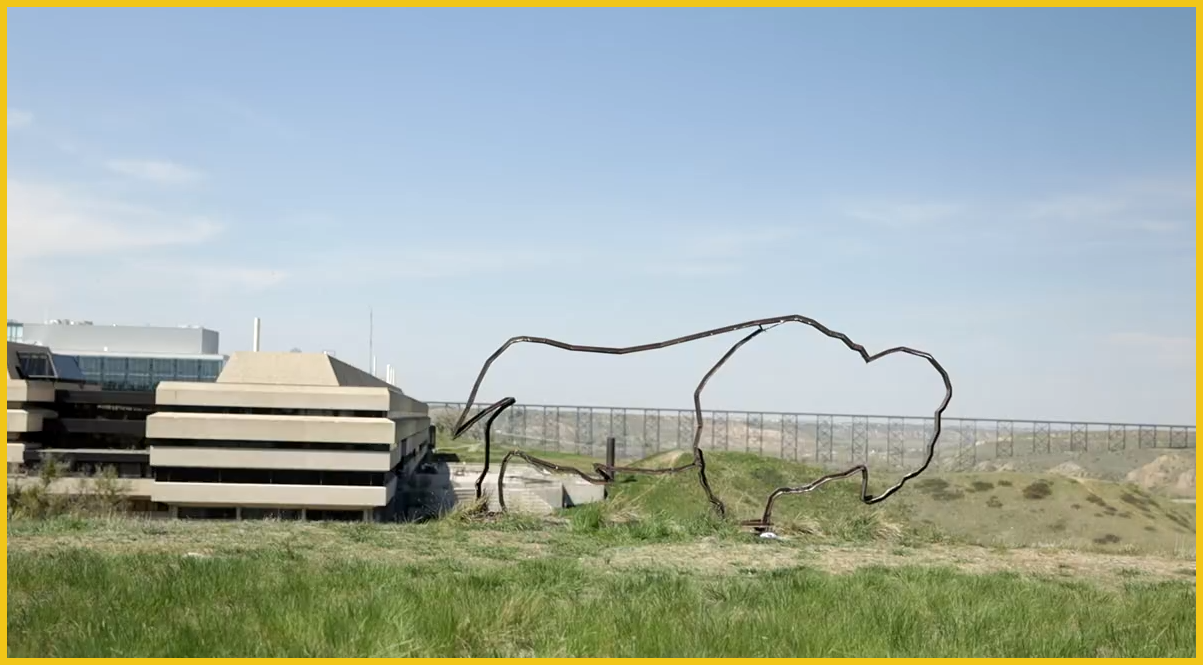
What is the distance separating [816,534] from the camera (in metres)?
12.3

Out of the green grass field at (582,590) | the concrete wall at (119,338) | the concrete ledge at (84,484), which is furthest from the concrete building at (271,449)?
the concrete wall at (119,338)

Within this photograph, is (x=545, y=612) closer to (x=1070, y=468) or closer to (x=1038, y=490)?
(x=1038, y=490)

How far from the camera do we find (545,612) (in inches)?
265

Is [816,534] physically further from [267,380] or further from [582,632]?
[267,380]

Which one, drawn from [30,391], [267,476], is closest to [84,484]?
[30,391]

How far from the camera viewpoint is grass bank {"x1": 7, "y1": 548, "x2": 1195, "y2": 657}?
19.5 ft

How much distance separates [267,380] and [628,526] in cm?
3278

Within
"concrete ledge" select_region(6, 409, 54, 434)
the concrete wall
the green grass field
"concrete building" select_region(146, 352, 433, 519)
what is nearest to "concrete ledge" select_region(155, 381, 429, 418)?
"concrete building" select_region(146, 352, 433, 519)

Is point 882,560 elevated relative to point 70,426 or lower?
elevated

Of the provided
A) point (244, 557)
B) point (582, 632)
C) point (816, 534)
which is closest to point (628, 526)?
point (816, 534)

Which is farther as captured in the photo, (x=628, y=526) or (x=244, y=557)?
(x=628, y=526)

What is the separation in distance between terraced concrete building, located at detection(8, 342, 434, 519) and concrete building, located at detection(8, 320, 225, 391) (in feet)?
88.5

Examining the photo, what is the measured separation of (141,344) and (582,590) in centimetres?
7054

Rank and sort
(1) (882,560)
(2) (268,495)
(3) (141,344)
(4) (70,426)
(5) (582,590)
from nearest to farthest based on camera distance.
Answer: (5) (582,590) < (1) (882,560) < (2) (268,495) < (4) (70,426) < (3) (141,344)
